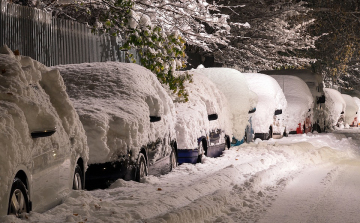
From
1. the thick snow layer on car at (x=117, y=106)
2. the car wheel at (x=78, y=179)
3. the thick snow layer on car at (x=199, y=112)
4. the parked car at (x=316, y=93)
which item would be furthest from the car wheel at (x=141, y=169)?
the parked car at (x=316, y=93)

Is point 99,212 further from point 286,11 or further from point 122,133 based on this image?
point 286,11

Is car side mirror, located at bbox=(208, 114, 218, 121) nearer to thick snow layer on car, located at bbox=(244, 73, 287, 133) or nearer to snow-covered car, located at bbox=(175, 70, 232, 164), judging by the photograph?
snow-covered car, located at bbox=(175, 70, 232, 164)

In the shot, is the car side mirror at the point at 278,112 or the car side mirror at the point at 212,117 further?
the car side mirror at the point at 278,112

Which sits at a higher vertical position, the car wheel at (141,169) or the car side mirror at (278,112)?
the car side mirror at (278,112)

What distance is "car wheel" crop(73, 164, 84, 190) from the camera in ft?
24.6

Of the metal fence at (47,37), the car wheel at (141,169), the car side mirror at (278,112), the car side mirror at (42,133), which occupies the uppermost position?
the metal fence at (47,37)

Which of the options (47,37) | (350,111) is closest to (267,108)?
(47,37)

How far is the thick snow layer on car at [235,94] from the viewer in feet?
53.3

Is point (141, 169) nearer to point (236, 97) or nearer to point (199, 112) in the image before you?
point (199, 112)

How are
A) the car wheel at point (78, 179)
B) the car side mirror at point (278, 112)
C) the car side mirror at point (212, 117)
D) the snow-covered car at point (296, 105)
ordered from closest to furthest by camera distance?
the car wheel at point (78, 179) < the car side mirror at point (212, 117) < the car side mirror at point (278, 112) < the snow-covered car at point (296, 105)

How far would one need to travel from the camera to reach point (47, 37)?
42.1ft

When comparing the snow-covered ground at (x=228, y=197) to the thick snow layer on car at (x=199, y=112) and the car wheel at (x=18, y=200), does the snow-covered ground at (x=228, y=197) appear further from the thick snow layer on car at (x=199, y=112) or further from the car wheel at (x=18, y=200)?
the thick snow layer on car at (x=199, y=112)

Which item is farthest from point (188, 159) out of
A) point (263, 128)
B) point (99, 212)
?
point (263, 128)

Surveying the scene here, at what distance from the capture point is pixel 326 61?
108ft
